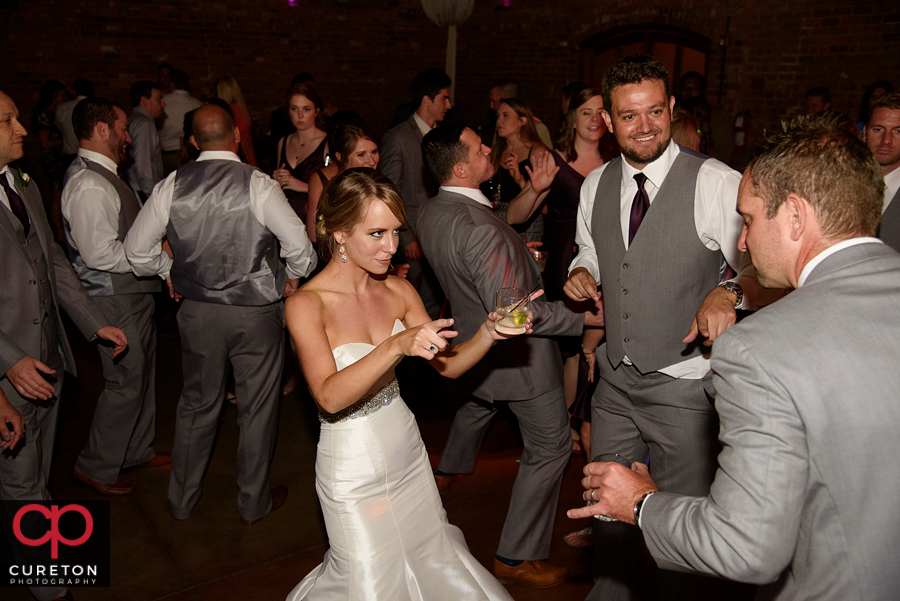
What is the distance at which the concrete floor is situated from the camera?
104 inches

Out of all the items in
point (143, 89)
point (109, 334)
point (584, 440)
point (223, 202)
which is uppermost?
point (143, 89)

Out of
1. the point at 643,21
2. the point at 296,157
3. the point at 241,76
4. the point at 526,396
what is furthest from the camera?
the point at 241,76

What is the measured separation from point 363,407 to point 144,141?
4.38 metres

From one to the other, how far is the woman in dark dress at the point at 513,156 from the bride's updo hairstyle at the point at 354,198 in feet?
6.54

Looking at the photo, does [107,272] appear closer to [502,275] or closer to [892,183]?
[502,275]

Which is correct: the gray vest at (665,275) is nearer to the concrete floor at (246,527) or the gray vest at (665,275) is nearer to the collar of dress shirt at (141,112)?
the concrete floor at (246,527)

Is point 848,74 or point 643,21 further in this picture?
point 643,21

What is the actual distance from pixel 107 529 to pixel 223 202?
5.21 ft

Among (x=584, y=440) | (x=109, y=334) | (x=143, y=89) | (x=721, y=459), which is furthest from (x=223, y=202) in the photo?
(x=143, y=89)

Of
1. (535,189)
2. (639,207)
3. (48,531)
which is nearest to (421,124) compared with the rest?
(535,189)

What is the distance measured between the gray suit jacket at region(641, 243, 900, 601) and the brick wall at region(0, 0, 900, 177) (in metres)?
→ 6.32

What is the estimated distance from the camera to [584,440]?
321 cm

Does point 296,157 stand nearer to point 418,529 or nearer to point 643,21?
point 418,529

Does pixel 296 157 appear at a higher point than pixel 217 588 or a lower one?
higher
